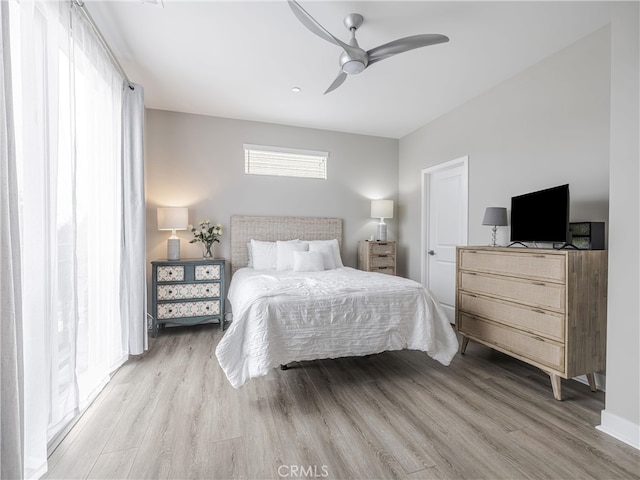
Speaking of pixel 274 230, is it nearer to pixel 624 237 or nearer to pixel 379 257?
pixel 379 257

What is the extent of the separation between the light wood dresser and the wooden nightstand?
1.88 metres

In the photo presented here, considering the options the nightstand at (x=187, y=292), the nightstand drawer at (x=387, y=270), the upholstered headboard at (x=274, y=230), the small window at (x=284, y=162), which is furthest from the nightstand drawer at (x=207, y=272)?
the nightstand drawer at (x=387, y=270)

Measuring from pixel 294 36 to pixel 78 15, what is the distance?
57.0 inches

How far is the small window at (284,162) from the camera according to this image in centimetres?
430

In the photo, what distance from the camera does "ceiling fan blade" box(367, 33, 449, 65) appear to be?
2.03 metres

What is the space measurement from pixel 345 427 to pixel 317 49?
9.45 ft

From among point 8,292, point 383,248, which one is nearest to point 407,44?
point 8,292

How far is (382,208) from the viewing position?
460 cm

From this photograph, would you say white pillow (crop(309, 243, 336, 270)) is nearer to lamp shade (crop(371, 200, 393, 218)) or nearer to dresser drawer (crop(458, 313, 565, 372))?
lamp shade (crop(371, 200, 393, 218))

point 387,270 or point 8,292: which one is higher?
point 8,292

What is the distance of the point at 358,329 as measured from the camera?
2281 mm

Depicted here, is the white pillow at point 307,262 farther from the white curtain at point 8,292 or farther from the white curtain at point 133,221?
the white curtain at point 8,292

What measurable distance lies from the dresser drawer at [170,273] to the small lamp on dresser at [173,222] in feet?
0.69

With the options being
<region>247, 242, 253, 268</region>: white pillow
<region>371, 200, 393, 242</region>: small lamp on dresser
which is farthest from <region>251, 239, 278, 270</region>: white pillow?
<region>371, 200, 393, 242</region>: small lamp on dresser
